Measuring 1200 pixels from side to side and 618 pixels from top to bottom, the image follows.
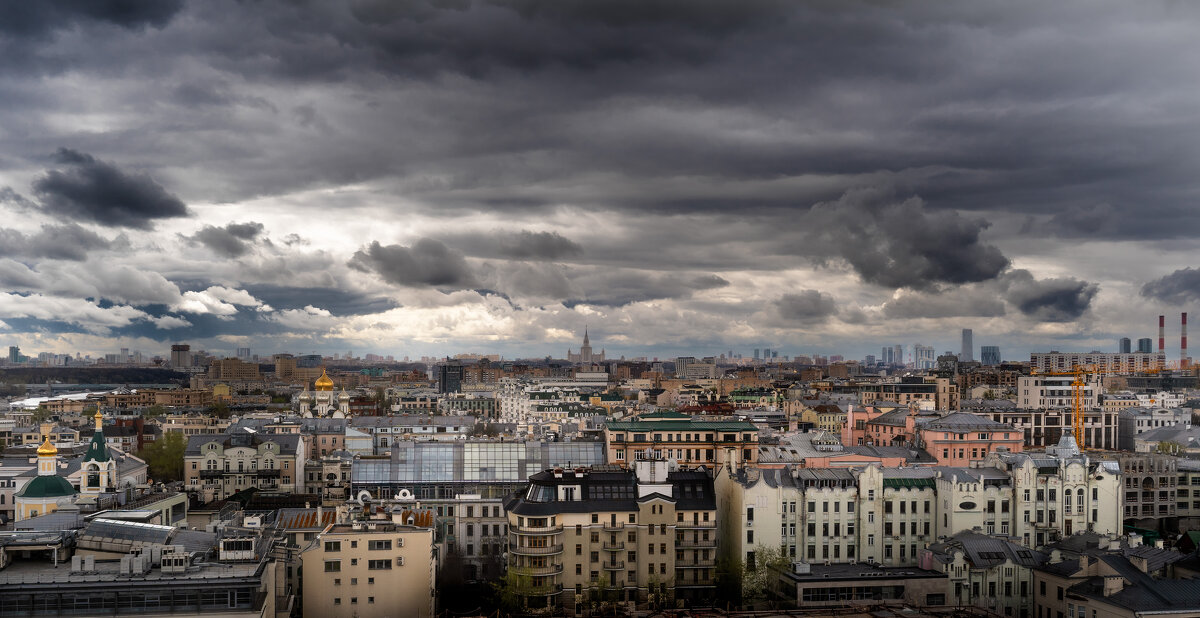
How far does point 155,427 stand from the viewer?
146000 millimetres

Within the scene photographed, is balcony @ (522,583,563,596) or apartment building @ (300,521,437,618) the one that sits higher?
apartment building @ (300,521,437,618)

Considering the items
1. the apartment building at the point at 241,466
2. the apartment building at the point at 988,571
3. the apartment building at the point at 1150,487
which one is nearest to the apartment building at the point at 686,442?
the apartment building at the point at 988,571

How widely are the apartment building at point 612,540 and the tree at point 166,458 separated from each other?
57.7 m

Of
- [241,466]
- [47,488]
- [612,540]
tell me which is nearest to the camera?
[612,540]

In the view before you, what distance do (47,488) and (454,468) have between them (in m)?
26.3

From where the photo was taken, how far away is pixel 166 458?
4486 inches

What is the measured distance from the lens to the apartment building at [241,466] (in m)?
102

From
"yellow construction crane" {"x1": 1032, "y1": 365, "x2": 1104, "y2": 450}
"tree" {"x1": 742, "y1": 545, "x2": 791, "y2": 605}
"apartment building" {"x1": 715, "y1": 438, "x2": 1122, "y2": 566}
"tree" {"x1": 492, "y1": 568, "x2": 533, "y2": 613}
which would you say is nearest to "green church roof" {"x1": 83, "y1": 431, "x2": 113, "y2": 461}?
"tree" {"x1": 492, "y1": 568, "x2": 533, "y2": 613}

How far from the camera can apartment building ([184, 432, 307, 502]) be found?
102m

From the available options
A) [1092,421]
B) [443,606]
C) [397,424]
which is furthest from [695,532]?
[1092,421]

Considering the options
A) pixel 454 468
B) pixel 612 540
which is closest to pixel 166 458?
→ pixel 454 468

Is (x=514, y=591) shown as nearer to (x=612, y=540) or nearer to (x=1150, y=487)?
(x=612, y=540)

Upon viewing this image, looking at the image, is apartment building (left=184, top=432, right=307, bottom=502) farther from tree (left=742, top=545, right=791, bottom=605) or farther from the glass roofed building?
tree (left=742, top=545, right=791, bottom=605)

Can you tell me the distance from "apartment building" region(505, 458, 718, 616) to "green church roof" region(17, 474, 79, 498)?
31.1 meters
